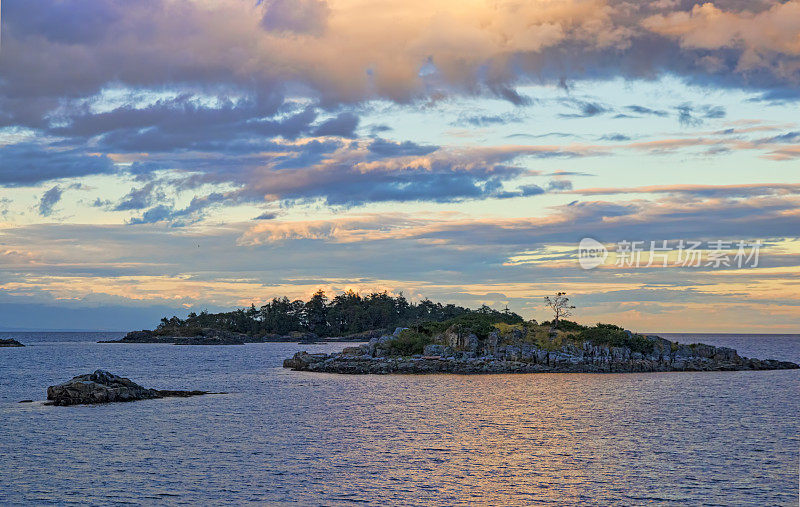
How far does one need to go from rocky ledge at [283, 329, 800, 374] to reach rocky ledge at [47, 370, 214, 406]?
48310mm

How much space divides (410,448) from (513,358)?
7874cm

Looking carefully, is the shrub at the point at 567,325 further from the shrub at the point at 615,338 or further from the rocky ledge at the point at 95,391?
the rocky ledge at the point at 95,391

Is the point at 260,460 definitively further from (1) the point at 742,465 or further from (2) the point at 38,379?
(2) the point at 38,379

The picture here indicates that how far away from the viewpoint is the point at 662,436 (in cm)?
5531

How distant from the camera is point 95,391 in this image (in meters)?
74.2

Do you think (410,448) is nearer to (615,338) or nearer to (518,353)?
(518,353)

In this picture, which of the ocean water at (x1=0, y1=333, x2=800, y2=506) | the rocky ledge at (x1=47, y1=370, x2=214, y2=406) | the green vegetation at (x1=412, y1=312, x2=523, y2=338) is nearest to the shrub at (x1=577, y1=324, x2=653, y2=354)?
the green vegetation at (x1=412, y1=312, x2=523, y2=338)

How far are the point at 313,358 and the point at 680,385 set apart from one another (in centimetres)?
6385

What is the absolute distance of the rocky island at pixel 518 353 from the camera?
123 m

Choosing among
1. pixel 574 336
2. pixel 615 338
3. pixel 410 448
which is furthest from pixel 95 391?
pixel 615 338

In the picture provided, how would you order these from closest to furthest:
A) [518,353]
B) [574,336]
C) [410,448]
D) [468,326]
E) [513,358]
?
[410,448], [513,358], [518,353], [468,326], [574,336]

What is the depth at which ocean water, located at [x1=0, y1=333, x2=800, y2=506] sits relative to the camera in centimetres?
3750

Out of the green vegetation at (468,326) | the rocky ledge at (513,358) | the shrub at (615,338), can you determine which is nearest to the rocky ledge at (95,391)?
the rocky ledge at (513,358)

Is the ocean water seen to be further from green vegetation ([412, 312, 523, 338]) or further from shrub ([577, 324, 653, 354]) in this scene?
shrub ([577, 324, 653, 354])
